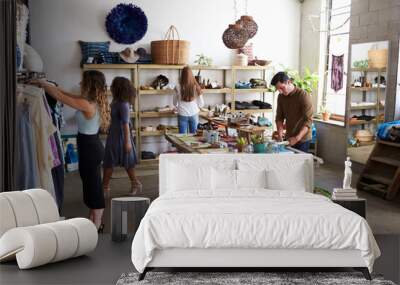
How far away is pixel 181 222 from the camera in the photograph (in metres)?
3.52

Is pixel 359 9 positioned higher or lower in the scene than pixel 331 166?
higher

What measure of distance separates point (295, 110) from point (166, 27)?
3749 millimetres

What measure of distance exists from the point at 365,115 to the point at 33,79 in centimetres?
513

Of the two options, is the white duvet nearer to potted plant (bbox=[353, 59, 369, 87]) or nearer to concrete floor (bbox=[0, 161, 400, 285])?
concrete floor (bbox=[0, 161, 400, 285])

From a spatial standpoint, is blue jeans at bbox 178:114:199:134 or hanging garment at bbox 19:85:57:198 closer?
hanging garment at bbox 19:85:57:198

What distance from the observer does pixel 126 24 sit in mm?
8938

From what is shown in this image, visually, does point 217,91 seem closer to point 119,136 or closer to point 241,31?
point 241,31

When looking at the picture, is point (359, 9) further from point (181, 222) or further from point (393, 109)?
point (181, 222)

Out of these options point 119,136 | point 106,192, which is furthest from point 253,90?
point 106,192

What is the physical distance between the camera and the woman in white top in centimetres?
835

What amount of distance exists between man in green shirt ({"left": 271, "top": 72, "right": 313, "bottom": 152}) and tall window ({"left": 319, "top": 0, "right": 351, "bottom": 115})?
3002 mm

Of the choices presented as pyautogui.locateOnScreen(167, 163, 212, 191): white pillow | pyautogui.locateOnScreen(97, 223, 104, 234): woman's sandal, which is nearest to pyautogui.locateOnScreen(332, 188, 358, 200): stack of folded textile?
pyautogui.locateOnScreen(167, 163, 212, 191): white pillow

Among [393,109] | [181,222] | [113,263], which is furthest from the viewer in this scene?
[393,109]

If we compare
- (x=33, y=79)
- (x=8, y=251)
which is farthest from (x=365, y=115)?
(x=8, y=251)
